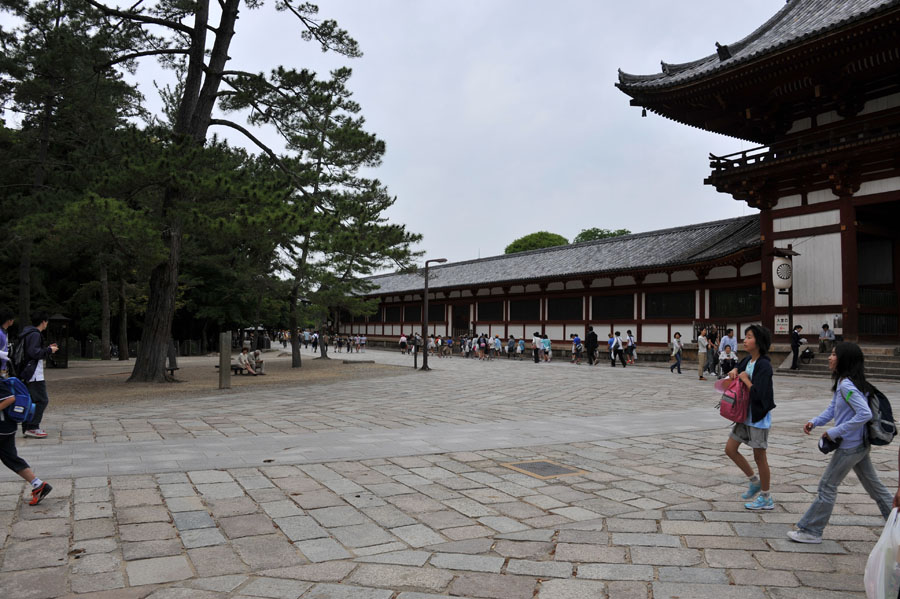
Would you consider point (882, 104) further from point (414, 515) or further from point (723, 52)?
point (414, 515)

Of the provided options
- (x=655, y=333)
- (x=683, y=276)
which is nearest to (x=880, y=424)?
(x=683, y=276)

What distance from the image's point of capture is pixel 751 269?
2027 centimetres

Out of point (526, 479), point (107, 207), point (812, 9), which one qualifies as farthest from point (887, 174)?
point (107, 207)

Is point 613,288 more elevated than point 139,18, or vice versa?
point 139,18

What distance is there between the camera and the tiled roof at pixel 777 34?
1447 centimetres

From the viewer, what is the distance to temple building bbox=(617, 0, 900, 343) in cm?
1536

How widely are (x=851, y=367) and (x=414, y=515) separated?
3.12m

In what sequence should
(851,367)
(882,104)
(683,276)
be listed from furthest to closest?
(683,276) → (882,104) → (851,367)

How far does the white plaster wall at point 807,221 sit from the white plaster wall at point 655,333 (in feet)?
21.1

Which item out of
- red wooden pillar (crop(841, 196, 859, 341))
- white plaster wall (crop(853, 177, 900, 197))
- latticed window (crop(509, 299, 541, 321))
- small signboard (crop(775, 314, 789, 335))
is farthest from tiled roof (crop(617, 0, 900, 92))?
latticed window (crop(509, 299, 541, 321))

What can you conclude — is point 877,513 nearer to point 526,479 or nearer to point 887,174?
point 526,479

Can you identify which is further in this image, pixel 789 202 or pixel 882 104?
pixel 789 202

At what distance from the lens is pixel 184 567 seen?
3406 mm

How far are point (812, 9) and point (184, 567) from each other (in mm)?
22891
